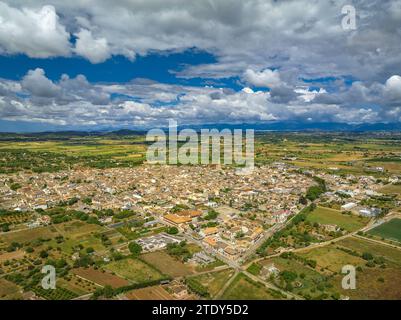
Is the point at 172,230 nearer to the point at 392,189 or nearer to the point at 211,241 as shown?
the point at 211,241

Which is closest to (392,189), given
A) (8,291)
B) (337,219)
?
(337,219)

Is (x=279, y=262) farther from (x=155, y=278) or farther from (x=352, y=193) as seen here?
(x=352, y=193)

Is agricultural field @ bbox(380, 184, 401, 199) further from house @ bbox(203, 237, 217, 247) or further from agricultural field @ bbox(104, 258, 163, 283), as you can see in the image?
agricultural field @ bbox(104, 258, 163, 283)

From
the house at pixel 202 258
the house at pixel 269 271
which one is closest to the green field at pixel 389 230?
the house at pixel 269 271

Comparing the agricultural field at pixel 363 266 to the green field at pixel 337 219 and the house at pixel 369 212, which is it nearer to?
the green field at pixel 337 219

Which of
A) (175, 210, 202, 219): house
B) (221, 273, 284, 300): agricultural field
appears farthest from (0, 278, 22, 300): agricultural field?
(175, 210, 202, 219): house

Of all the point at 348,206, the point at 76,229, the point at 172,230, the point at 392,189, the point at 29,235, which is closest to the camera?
the point at 29,235
